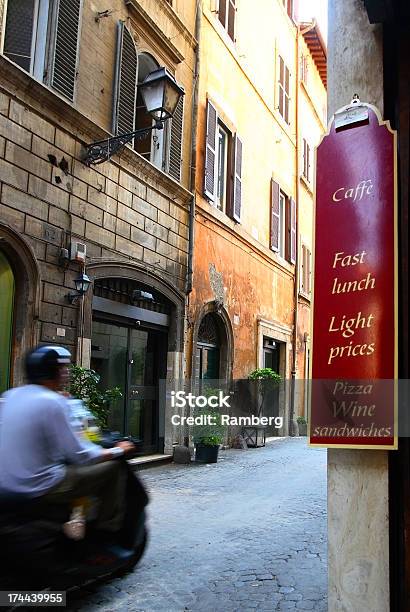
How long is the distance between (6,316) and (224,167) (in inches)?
297

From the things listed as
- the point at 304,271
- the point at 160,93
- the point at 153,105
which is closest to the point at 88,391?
the point at 153,105

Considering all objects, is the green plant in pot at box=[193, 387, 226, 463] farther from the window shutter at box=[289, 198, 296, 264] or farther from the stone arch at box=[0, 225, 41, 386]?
the window shutter at box=[289, 198, 296, 264]

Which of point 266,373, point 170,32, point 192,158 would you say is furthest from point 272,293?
point 170,32

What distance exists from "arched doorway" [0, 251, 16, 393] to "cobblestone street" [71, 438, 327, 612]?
231cm

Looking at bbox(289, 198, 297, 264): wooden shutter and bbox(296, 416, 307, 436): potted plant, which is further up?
bbox(289, 198, 297, 264): wooden shutter

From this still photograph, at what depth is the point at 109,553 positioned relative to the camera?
367 centimetres

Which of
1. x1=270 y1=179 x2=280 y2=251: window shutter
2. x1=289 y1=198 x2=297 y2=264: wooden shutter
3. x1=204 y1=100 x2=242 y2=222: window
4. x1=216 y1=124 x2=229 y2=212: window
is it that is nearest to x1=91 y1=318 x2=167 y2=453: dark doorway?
x1=204 y1=100 x2=242 y2=222: window

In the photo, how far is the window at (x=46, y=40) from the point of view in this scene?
26.7ft

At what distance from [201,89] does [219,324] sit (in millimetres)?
4734

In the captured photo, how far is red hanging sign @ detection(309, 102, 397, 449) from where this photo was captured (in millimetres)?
2850

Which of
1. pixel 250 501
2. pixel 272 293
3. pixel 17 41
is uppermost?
pixel 17 41

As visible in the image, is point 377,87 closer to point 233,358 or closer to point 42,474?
point 42,474

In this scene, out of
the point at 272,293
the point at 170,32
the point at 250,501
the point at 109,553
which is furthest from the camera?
the point at 272,293

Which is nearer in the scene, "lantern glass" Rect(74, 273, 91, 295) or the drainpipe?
"lantern glass" Rect(74, 273, 91, 295)
